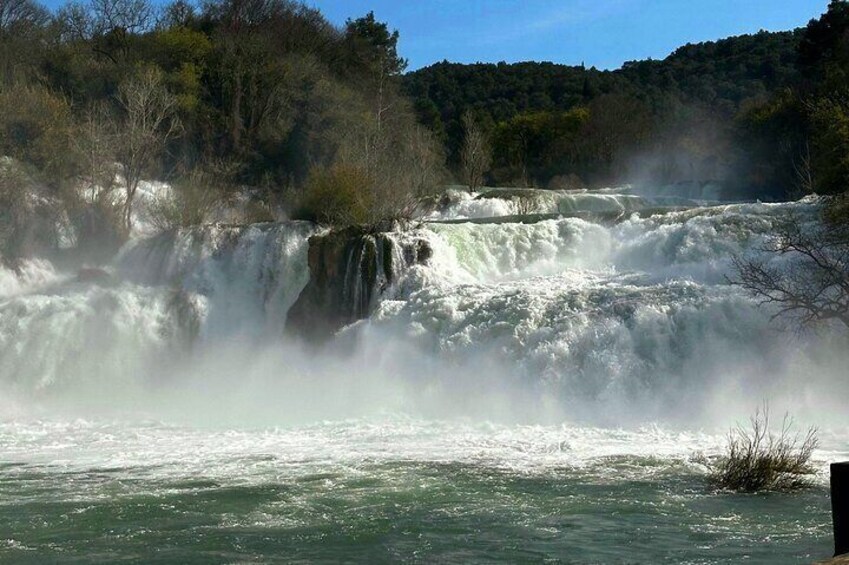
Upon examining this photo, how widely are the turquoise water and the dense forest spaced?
9.57m

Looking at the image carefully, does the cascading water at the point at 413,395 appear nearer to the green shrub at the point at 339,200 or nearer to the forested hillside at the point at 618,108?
the green shrub at the point at 339,200

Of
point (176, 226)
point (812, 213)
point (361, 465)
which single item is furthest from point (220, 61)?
point (361, 465)

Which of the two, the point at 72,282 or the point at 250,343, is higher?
the point at 72,282

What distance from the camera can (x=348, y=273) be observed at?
2222 cm

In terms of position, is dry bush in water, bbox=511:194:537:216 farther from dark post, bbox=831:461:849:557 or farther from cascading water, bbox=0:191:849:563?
dark post, bbox=831:461:849:557

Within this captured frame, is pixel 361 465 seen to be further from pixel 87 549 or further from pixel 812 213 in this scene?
pixel 812 213

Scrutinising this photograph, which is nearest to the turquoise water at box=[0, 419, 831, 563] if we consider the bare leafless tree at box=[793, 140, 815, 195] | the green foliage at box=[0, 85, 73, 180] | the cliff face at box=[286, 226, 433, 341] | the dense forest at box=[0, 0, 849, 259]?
the cliff face at box=[286, 226, 433, 341]

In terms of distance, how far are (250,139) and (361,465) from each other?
2792cm

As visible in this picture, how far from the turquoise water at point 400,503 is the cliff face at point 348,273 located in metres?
5.85

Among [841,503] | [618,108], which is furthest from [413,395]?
[618,108]

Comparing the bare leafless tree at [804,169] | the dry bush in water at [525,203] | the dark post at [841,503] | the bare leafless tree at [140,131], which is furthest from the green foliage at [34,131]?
the dark post at [841,503]

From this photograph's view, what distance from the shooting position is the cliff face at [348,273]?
2191 cm

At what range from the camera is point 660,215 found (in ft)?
75.7

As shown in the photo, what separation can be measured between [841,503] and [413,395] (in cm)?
1284
